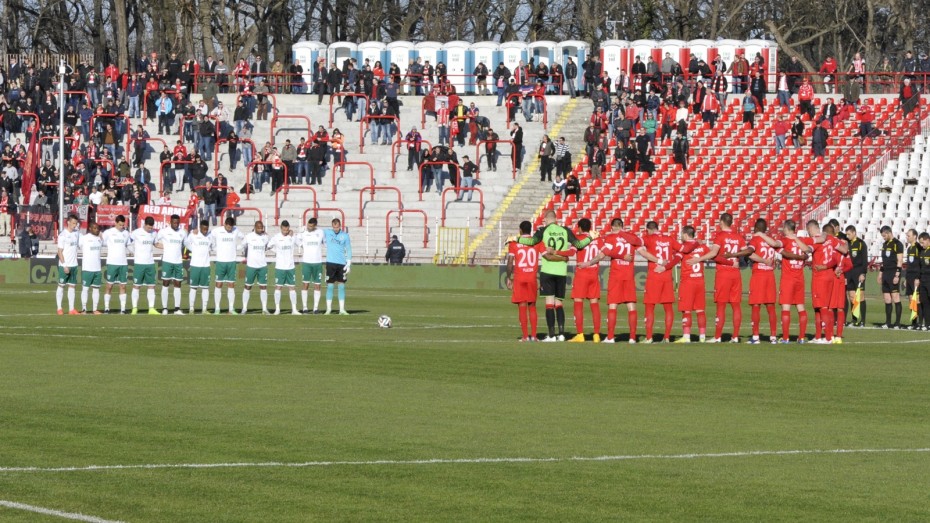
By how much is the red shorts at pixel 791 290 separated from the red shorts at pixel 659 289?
5.95 feet

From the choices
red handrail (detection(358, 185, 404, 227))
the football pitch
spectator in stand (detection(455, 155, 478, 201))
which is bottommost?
the football pitch

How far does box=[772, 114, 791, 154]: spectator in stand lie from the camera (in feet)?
184

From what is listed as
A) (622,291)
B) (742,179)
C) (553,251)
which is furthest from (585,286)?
(742,179)

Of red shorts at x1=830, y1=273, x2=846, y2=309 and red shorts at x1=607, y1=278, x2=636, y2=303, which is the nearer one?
red shorts at x1=607, y1=278, x2=636, y2=303

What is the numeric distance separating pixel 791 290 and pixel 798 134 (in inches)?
1191

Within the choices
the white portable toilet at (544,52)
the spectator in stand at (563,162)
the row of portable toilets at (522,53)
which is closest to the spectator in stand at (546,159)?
the spectator in stand at (563,162)

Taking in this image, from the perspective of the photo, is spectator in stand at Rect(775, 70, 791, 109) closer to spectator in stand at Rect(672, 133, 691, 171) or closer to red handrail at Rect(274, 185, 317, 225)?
spectator in stand at Rect(672, 133, 691, 171)

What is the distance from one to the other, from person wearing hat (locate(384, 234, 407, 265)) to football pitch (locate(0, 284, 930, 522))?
931 inches

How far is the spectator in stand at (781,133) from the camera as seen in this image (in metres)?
56.0

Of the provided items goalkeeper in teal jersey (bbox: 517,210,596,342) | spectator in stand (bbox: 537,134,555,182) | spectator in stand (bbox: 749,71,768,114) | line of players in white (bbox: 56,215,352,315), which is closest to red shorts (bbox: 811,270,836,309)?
goalkeeper in teal jersey (bbox: 517,210,596,342)

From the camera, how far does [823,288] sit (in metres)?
26.9

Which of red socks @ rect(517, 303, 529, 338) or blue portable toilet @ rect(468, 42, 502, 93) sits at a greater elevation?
blue portable toilet @ rect(468, 42, 502, 93)

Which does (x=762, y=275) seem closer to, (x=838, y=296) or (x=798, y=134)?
(x=838, y=296)

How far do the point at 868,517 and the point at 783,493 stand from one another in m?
0.97
